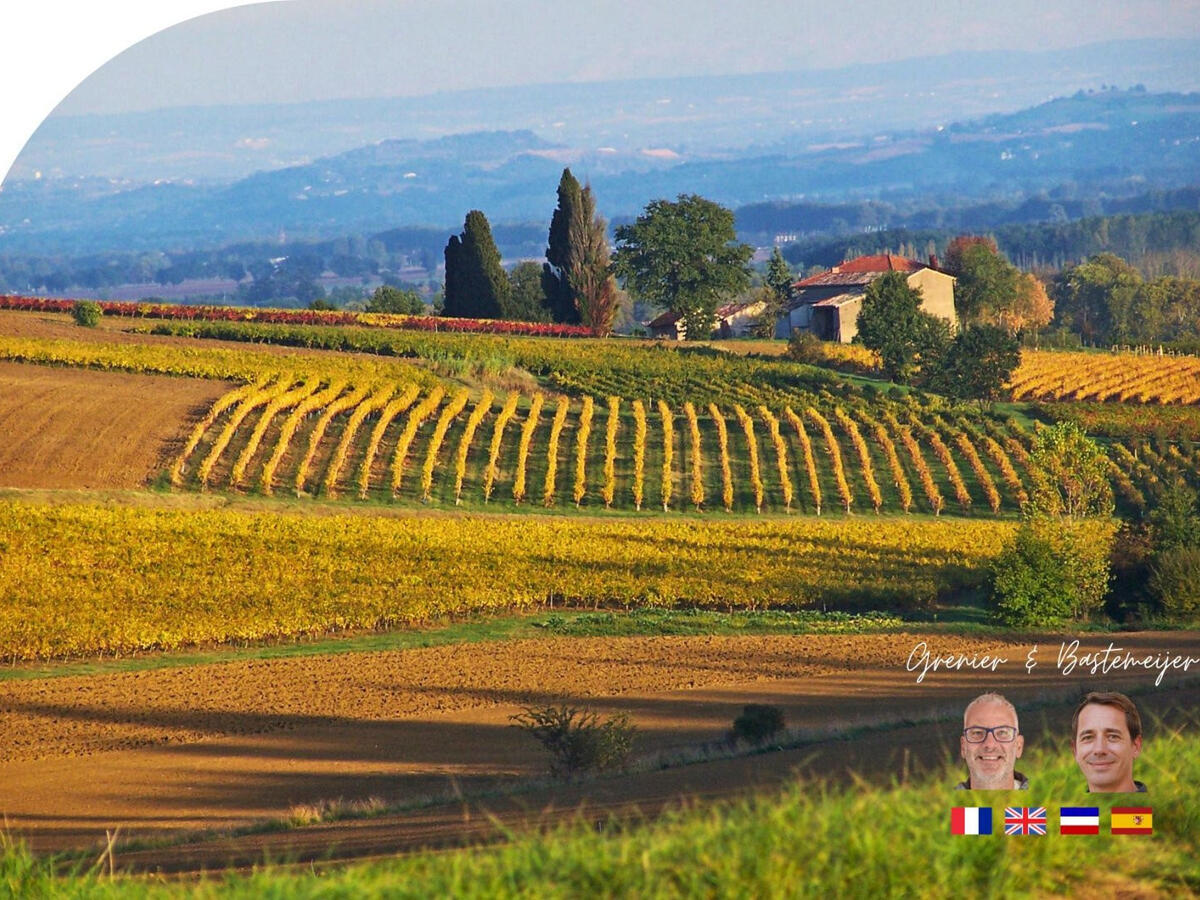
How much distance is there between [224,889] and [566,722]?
257 inches

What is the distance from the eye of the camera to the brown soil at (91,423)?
83.4 ft

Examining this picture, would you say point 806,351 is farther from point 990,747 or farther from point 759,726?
point 990,747

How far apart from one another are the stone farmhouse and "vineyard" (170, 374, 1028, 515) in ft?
59.6

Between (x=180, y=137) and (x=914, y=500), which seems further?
(x=914, y=500)

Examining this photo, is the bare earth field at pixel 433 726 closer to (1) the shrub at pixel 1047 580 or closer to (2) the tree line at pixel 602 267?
(1) the shrub at pixel 1047 580

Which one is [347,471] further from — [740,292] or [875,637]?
[740,292]

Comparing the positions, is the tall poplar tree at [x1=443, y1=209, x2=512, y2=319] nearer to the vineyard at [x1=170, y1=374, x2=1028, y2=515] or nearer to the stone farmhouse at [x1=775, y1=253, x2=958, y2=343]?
the stone farmhouse at [x1=775, y1=253, x2=958, y2=343]

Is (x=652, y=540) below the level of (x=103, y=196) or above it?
below

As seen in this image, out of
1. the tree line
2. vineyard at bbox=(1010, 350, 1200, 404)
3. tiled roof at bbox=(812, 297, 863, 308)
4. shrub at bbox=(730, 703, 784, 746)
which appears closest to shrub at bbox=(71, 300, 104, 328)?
the tree line

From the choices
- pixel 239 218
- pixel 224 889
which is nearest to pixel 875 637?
pixel 224 889

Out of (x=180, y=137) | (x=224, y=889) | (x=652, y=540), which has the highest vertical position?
(x=180, y=137)

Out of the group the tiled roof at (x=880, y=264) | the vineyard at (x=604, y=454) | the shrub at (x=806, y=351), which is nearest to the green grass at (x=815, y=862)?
the vineyard at (x=604, y=454)

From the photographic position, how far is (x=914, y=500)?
25.3m

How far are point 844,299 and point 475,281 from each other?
529 inches
